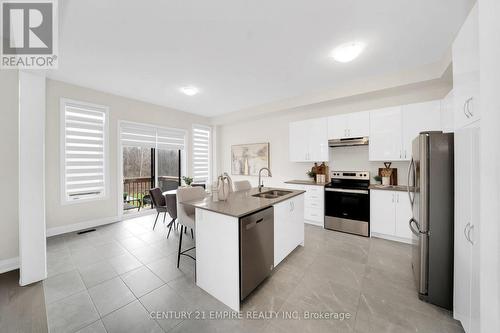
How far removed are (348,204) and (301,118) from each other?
7.62 feet

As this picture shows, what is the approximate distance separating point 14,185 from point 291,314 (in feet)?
12.6

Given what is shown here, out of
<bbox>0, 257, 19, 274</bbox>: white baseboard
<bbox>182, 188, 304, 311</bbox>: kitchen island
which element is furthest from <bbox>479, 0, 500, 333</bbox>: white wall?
<bbox>0, 257, 19, 274</bbox>: white baseboard

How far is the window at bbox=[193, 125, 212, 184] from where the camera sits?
569 cm

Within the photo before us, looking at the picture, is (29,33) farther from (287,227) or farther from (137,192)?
(287,227)

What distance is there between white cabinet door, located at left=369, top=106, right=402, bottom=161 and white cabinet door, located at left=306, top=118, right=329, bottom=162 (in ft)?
2.72

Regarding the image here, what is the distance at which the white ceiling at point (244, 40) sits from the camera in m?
1.76

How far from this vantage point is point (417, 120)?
3039 millimetres

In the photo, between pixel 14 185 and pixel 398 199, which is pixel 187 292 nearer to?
pixel 14 185

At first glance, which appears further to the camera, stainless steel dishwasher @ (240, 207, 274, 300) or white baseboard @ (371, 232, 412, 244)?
white baseboard @ (371, 232, 412, 244)

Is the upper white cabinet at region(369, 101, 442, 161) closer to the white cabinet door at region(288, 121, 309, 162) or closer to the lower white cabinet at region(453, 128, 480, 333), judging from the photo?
the white cabinet door at region(288, 121, 309, 162)

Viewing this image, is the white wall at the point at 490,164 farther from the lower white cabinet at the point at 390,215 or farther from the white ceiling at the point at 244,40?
the lower white cabinet at the point at 390,215

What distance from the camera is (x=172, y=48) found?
2389 millimetres

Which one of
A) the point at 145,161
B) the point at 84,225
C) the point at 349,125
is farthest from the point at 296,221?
the point at 84,225

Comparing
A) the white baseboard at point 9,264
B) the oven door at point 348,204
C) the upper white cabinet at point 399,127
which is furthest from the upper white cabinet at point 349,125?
the white baseboard at point 9,264
